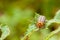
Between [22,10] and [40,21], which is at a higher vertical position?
[22,10]

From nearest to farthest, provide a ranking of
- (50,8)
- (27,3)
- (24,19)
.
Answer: (24,19) → (50,8) → (27,3)

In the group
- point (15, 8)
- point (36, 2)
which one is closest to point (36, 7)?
point (36, 2)

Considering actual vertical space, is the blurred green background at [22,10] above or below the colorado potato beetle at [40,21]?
above

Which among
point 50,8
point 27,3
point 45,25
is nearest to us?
point 45,25

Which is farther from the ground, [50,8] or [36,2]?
[36,2]

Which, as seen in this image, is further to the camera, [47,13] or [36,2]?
[36,2]

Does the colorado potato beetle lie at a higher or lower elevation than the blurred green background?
lower

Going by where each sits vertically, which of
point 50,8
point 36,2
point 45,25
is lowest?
point 45,25

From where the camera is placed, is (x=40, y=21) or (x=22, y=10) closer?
(x=40, y=21)

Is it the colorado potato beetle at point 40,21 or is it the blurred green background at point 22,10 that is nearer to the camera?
the colorado potato beetle at point 40,21

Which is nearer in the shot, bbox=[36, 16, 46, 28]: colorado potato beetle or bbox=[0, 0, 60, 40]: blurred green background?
bbox=[36, 16, 46, 28]: colorado potato beetle

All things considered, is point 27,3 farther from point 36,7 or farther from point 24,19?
point 24,19
